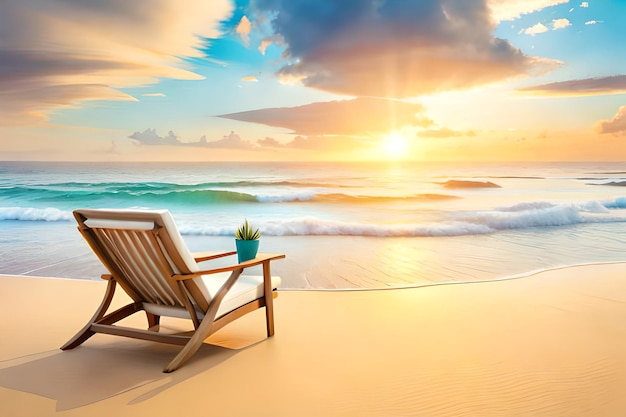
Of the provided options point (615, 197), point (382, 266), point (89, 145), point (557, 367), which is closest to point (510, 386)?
point (557, 367)

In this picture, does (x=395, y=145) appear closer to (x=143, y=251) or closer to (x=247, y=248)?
(x=247, y=248)

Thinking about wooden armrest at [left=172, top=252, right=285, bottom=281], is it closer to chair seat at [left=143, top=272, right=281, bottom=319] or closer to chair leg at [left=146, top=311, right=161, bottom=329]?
chair seat at [left=143, top=272, right=281, bottom=319]

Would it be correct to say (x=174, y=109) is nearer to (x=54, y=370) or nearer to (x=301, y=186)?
(x=301, y=186)

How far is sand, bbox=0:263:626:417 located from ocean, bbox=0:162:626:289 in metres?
1.95

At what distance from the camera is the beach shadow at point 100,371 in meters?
2.67

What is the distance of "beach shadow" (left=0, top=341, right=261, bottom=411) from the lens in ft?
8.75

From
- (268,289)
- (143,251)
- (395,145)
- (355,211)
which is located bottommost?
(355,211)

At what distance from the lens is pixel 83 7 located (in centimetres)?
934

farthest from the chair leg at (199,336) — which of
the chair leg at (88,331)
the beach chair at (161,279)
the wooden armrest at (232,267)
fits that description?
the chair leg at (88,331)

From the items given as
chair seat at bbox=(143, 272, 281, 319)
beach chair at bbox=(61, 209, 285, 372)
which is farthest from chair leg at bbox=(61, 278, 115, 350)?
chair seat at bbox=(143, 272, 281, 319)

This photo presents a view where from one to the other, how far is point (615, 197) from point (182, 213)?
29.3 ft

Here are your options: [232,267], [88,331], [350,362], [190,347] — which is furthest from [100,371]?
[350,362]

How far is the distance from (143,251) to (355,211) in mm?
8994

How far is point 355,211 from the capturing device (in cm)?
1178
